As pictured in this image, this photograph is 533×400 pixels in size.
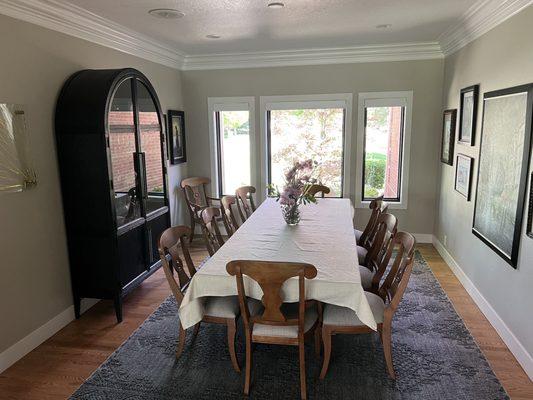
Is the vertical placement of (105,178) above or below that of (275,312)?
above

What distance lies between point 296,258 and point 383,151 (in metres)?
3.12

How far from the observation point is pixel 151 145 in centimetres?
377

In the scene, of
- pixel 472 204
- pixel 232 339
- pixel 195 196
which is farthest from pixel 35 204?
pixel 472 204

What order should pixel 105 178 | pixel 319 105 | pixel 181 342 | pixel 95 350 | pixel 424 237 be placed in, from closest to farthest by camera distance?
1. pixel 181 342
2. pixel 95 350
3. pixel 105 178
4. pixel 319 105
5. pixel 424 237

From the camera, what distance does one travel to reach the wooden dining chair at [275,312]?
209cm

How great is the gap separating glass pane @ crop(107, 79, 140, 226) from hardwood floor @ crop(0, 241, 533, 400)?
0.85 meters

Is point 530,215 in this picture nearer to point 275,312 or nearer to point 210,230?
point 275,312

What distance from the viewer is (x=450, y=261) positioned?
4.34 metres

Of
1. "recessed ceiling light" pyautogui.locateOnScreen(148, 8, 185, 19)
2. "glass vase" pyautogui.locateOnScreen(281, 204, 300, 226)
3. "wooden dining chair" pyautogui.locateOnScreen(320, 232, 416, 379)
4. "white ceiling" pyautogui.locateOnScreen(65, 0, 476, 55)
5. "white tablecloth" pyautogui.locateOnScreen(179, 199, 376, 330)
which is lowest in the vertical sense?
"wooden dining chair" pyautogui.locateOnScreen(320, 232, 416, 379)

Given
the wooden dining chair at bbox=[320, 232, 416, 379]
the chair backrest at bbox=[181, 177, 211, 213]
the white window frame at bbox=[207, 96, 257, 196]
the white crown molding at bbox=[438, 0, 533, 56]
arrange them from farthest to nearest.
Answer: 1. the white window frame at bbox=[207, 96, 257, 196]
2. the chair backrest at bbox=[181, 177, 211, 213]
3. the white crown molding at bbox=[438, 0, 533, 56]
4. the wooden dining chair at bbox=[320, 232, 416, 379]

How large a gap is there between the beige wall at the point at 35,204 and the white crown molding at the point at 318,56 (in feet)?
6.80

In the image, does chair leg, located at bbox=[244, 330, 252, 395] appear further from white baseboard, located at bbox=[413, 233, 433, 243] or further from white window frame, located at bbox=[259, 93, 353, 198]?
white baseboard, located at bbox=[413, 233, 433, 243]

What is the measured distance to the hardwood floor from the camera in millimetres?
2455

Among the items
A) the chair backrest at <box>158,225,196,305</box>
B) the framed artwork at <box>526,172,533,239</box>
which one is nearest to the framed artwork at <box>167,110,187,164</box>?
the chair backrest at <box>158,225,196,305</box>
